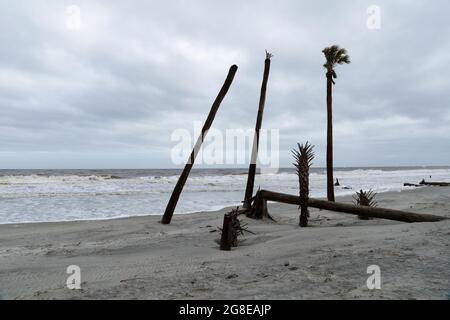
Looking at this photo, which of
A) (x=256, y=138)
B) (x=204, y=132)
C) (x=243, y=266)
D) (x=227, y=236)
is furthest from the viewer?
(x=256, y=138)

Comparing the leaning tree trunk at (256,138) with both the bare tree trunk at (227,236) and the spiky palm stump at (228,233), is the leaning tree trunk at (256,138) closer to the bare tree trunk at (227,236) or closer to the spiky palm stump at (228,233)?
the spiky palm stump at (228,233)

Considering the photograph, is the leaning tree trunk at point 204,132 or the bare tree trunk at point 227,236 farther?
the leaning tree trunk at point 204,132

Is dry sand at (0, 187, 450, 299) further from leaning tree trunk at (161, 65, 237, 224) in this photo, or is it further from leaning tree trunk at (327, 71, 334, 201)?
leaning tree trunk at (327, 71, 334, 201)

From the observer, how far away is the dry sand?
3885 millimetres

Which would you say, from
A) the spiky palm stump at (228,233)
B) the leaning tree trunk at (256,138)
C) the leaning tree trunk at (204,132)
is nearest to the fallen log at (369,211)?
the leaning tree trunk at (256,138)

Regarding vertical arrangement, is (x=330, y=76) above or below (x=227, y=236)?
above

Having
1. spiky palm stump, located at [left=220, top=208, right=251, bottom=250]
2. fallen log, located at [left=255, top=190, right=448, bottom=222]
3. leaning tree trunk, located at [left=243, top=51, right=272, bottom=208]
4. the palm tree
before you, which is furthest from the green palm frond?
spiky palm stump, located at [left=220, top=208, right=251, bottom=250]

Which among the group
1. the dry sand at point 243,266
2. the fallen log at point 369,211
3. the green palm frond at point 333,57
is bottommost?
the dry sand at point 243,266

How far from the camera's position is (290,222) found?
1084cm

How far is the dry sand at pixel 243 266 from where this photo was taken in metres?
3.88

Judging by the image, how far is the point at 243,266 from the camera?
199 inches

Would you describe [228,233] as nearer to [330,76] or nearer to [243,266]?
[243,266]

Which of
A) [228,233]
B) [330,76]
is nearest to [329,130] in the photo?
[330,76]

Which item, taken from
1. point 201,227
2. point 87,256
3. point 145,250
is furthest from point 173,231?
point 87,256
